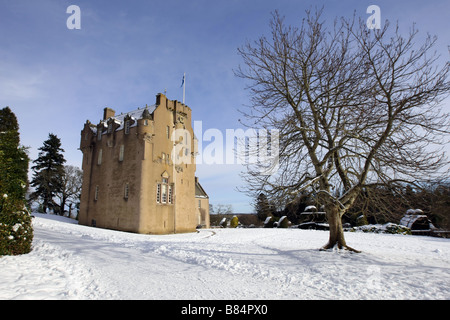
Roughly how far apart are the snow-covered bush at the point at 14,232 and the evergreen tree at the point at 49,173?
39.0 metres

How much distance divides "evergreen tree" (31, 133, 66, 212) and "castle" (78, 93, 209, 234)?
52.6ft

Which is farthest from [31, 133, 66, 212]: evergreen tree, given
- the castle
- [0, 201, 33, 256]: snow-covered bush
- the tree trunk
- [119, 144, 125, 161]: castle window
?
the tree trunk

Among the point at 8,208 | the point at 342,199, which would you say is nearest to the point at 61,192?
the point at 8,208

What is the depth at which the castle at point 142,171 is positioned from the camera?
25.9m

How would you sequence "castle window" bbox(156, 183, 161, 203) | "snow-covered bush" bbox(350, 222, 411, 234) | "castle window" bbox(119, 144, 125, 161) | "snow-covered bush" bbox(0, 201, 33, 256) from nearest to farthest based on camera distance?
"snow-covered bush" bbox(0, 201, 33, 256) < "snow-covered bush" bbox(350, 222, 411, 234) < "castle window" bbox(156, 183, 161, 203) < "castle window" bbox(119, 144, 125, 161)

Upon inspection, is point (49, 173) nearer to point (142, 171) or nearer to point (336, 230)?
point (142, 171)

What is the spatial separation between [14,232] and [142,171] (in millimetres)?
16409

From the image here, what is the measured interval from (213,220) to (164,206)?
45.5 m

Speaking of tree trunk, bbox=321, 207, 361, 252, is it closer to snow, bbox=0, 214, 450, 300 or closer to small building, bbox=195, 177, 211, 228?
snow, bbox=0, 214, 450, 300

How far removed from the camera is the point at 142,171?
2564 cm

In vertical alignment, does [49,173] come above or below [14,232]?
above

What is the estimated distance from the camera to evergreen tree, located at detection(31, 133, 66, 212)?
42378mm

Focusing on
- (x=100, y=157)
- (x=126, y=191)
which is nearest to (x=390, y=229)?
(x=126, y=191)
